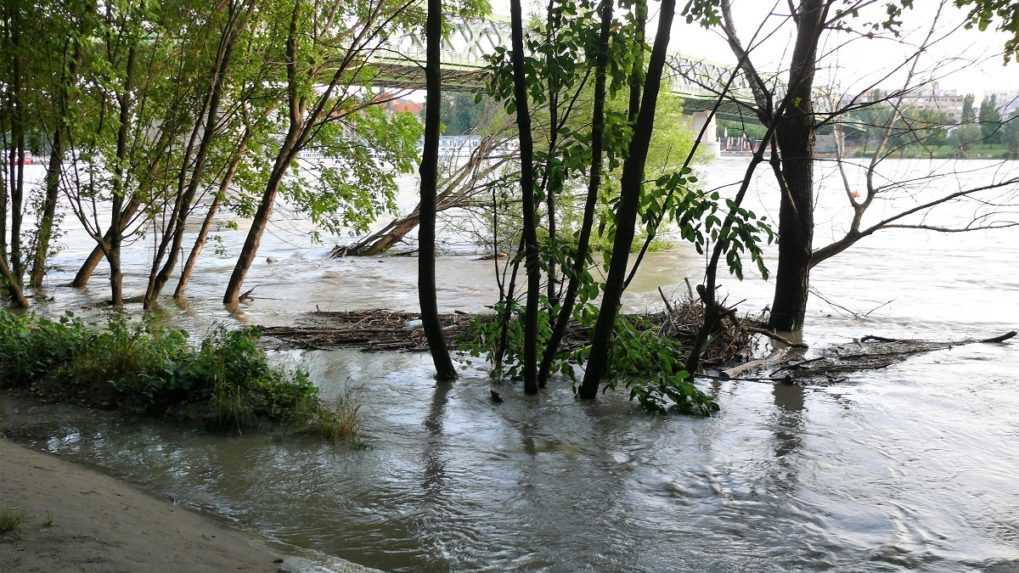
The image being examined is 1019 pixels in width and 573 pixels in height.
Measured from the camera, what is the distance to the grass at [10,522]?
397 cm

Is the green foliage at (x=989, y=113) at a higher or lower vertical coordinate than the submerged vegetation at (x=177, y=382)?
higher

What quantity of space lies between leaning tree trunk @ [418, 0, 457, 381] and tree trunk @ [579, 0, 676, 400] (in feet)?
4.98

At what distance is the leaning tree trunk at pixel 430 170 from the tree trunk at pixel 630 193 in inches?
59.8

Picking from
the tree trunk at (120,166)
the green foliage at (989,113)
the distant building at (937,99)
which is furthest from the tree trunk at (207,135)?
the green foliage at (989,113)

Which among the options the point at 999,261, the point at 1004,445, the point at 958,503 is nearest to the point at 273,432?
the point at 958,503

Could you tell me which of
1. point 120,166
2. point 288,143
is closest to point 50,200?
point 120,166

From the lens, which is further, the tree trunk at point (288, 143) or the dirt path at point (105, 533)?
the tree trunk at point (288, 143)

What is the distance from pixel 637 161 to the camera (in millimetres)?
7371

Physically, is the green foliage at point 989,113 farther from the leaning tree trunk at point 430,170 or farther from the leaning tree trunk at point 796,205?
the leaning tree trunk at point 430,170

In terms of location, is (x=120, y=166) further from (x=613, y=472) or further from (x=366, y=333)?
(x=613, y=472)

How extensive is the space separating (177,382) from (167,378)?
0.35 feet

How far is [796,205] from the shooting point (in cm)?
1188

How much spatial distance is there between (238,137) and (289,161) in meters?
0.92

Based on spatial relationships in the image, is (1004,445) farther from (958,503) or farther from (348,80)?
(348,80)
